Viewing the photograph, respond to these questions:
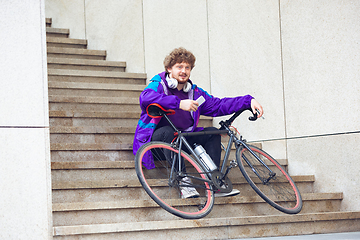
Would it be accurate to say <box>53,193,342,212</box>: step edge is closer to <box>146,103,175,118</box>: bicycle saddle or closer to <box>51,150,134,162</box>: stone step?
<box>146,103,175,118</box>: bicycle saddle

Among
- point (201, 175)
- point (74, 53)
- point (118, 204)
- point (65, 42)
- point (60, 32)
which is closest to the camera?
point (118, 204)

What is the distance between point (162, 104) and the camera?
289cm

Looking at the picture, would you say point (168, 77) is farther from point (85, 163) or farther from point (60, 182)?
point (60, 182)

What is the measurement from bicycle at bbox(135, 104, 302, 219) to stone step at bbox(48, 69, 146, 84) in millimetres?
2441

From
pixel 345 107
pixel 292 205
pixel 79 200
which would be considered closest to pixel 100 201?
pixel 79 200

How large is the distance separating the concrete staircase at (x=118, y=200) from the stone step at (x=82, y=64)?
1.33m

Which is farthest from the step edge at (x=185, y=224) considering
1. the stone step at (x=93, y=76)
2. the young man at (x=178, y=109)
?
the stone step at (x=93, y=76)

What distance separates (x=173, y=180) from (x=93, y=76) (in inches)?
110

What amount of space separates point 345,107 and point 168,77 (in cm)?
145

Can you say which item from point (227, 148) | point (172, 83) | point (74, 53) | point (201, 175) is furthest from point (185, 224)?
point (74, 53)

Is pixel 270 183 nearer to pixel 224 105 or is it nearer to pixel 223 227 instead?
pixel 223 227

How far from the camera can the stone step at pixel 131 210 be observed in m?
2.67

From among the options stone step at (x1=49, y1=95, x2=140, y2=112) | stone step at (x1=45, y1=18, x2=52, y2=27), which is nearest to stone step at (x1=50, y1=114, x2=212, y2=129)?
stone step at (x1=49, y1=95, x2=140, y2=112)

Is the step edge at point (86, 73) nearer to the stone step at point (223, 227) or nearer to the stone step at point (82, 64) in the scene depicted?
the stone step at point (82, 64)
